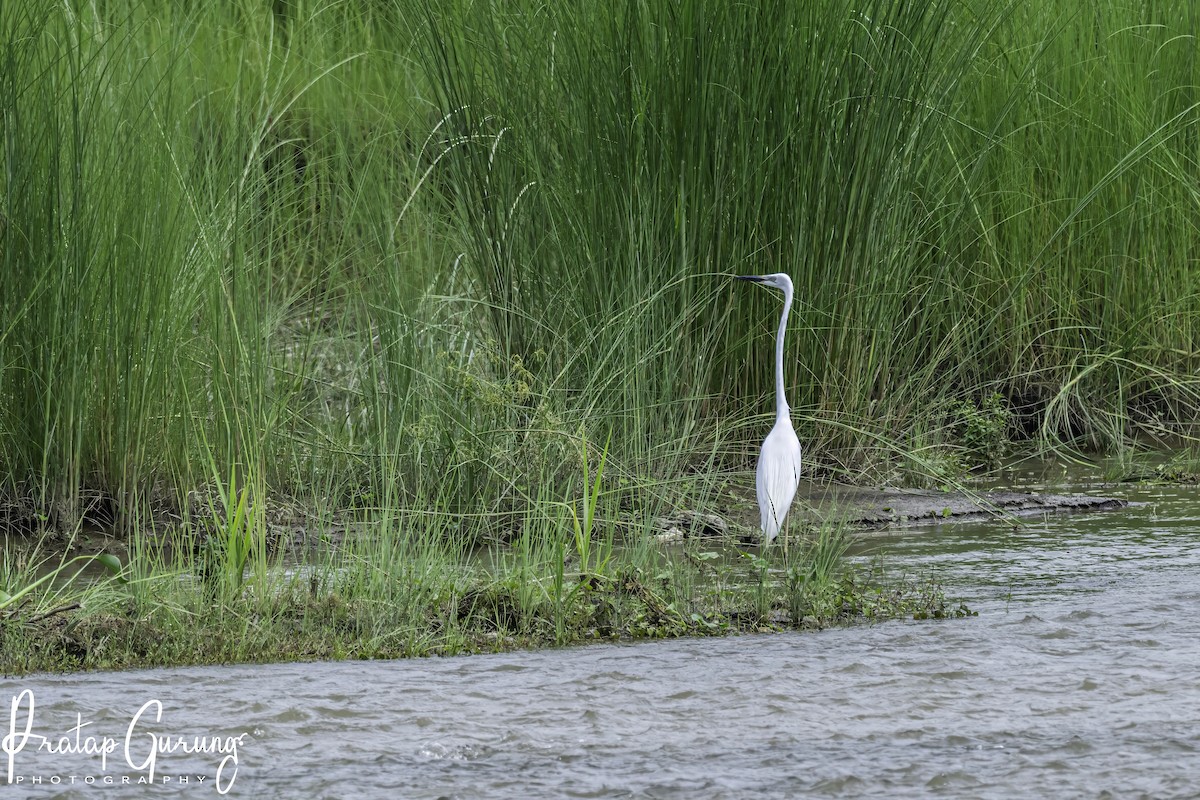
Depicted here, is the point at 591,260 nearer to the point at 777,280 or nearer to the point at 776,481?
the point at 777,280

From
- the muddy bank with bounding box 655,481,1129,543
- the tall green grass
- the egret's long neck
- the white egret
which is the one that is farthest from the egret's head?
the muddy bank with bounding box 655,481,1129,543

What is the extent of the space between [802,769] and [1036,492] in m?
3.65

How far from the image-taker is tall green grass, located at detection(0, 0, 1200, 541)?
17.7 feet

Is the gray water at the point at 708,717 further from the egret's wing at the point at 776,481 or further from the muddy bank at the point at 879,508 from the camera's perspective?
the muddy bank at the point at 879,508

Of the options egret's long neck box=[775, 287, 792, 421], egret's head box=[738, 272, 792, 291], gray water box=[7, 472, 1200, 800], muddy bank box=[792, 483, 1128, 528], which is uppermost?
egret's head box=[738, 272, 792, 291]

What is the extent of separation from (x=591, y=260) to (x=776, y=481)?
121 centimetres

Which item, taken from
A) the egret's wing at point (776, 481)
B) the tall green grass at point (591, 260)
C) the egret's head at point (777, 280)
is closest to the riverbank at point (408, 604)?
the egret's wing at point (776, 481)

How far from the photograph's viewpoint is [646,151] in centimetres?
617

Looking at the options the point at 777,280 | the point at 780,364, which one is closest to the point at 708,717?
the point at 780,364

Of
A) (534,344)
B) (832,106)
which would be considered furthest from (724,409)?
(832,106)

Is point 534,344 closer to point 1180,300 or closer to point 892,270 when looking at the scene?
point 892,270

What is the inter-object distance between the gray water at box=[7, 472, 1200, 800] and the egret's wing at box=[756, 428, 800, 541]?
84 cm

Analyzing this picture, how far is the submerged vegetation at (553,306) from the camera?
4.62m

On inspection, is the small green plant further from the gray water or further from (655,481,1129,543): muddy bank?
the gray water
